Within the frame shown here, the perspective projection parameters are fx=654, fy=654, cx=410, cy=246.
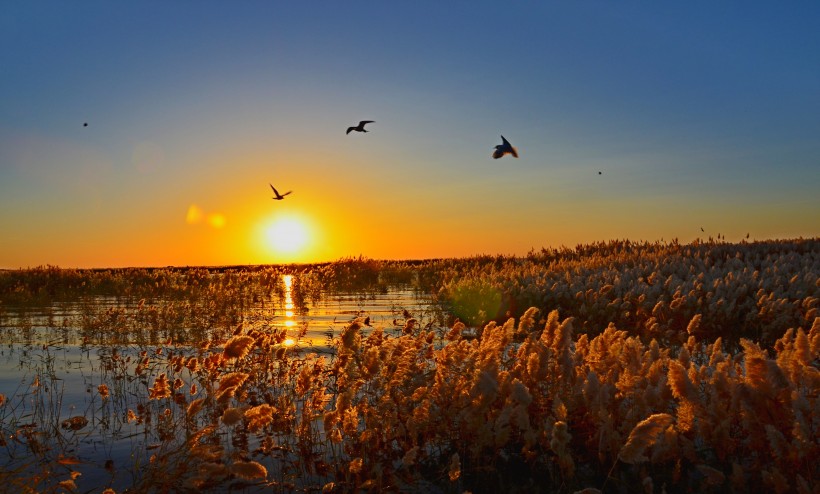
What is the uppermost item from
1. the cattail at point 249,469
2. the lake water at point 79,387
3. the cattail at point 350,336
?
the cattail at point 350,336

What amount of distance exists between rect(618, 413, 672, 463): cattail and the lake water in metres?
2.86

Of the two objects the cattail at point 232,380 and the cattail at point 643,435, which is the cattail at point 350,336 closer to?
the cattail at point 232,380

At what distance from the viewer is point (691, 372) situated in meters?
4.22

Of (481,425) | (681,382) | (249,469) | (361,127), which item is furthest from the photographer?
(361,127)

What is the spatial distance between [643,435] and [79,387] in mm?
6196

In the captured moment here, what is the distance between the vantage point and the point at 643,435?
3.06m

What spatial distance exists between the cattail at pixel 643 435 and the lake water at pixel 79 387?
2.86 meters

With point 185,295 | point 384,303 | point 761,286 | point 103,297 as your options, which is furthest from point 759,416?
point 103,297

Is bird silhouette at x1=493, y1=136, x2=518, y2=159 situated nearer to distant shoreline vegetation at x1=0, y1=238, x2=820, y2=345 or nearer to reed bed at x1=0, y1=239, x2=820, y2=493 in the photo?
distant shoreline vegetation at x1=0, y1=238, x2=820, y2=345

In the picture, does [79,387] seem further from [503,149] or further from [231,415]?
[503,149]

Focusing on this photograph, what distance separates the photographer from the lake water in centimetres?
460

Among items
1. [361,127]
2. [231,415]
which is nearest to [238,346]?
[231,415]

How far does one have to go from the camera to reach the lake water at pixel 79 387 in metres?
4.60

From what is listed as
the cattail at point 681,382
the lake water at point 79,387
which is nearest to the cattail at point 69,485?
the lake water at point 79,387
